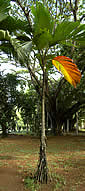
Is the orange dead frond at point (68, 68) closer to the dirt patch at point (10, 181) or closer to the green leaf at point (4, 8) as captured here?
the green leaf at point (4, 8)

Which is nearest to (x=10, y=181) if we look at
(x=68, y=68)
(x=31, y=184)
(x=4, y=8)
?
(x=31, y=184)

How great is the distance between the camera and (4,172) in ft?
12.6

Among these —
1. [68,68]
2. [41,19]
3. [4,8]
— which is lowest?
[68,68]

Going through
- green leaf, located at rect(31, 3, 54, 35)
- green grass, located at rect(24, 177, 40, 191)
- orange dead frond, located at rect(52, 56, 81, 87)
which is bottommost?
green grass, located at rect(24, 177, 40, 191)

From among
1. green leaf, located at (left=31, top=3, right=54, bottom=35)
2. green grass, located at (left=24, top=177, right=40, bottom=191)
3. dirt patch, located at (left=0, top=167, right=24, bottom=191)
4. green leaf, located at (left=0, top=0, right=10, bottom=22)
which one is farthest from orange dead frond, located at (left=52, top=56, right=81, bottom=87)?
dirt patch, located at (left=0, top=167, right=24, bottom=191)

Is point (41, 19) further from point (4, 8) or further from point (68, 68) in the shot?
point (68, 68)

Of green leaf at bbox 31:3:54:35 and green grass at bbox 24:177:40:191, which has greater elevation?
green leaf at bbox 31:3:54:35

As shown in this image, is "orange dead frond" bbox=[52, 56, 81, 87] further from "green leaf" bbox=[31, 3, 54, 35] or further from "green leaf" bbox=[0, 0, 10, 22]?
"green leaf" bbox=[0, 0, 10, 22]

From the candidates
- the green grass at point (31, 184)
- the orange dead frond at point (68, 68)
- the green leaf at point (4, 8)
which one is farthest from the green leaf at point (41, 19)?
the green grass at point (31, 184)

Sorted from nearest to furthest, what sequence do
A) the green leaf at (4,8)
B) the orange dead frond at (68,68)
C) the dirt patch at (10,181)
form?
the dirt patch at (10,181) < the green leaf at (4,8) < the orange dead frond at (68,68)

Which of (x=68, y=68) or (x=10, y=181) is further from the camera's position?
(x=68, y=68)

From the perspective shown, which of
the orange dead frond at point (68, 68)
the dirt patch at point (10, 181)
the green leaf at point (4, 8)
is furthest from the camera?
the orange dead frond at point (68, 68)

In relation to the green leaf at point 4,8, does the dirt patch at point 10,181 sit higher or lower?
lower

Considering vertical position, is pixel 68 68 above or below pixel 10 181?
above
